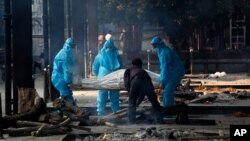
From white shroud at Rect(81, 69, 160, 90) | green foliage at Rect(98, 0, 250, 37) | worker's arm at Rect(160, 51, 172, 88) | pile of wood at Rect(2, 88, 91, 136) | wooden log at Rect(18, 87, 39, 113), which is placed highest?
green foliage at Rect(98, 0, 250, 37)

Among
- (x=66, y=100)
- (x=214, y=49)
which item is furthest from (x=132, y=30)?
(x=66, y=100)

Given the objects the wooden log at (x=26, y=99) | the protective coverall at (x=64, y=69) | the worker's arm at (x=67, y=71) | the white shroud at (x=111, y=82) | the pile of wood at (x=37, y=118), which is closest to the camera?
the pile of wood at (x=37, y=118)

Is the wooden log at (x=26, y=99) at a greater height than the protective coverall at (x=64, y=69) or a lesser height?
lesser

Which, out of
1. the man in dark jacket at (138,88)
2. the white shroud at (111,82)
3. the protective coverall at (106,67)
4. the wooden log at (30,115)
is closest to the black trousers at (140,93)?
the man in dark jacket at (138,88)

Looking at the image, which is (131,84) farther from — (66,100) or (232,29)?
(232,29)

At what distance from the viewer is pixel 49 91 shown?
1675 centimetres

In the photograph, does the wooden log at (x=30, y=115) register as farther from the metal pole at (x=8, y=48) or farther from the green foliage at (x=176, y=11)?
the green foliage at (x=176, y=11)

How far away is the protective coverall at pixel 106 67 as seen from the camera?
13.9 m

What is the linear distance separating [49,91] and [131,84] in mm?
5145

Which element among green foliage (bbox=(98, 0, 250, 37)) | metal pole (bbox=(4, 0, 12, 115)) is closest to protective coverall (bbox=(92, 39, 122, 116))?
metal pole (bbox=(4, 0, 12, 115))

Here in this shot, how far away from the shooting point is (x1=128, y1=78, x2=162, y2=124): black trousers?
1215 centimetres

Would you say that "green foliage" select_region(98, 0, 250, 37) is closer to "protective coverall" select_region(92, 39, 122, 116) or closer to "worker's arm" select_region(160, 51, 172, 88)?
"protective coverall" select_region(92, 39, 122, 116)

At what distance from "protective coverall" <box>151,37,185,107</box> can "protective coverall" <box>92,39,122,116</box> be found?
149 cm

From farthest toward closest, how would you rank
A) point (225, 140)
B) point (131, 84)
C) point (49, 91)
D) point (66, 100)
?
point (49, 91)
point (66, 100)
point (131, 84)
point (225, 140)
